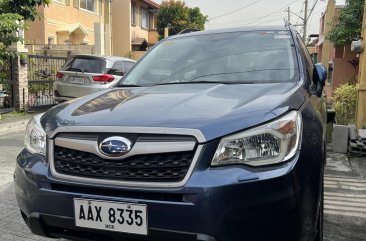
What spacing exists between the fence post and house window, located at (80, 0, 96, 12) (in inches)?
540

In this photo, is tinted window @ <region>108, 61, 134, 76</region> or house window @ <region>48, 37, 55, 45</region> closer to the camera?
tinted window @ <region>108, 61, 134, 76</region>

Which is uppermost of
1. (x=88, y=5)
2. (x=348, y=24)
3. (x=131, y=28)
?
(x=88, y=5)

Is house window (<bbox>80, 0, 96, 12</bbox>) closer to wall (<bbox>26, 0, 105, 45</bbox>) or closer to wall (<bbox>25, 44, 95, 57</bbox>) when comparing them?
wall (<bbox>26, 0, 105, 45</bbox>)

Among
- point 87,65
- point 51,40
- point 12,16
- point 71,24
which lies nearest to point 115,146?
point 12,16

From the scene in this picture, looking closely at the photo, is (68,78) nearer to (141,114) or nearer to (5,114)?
(5,114)

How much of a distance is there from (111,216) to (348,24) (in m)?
14.7

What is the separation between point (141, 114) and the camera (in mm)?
2412

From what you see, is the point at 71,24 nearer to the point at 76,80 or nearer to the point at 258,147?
the point at 76,80

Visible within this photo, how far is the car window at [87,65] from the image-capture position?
402 inches

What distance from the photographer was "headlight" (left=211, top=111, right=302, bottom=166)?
85.0 inches

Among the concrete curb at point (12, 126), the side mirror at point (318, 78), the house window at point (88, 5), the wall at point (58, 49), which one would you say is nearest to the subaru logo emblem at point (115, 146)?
the side mirror at point (318, 78)

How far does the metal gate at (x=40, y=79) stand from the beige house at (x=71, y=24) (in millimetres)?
5778

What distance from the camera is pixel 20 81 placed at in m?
11.0

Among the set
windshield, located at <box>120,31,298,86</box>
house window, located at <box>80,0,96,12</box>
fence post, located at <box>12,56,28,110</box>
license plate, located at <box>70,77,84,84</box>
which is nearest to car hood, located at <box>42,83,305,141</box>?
windshield, located at <box>120,31,298,86</box>
